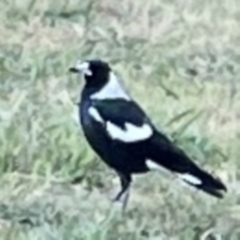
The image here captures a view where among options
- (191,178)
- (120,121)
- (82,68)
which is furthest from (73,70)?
(191,178)

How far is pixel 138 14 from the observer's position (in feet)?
7.40

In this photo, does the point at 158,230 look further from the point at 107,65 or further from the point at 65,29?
the point at 65,29

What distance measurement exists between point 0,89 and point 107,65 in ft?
0.72

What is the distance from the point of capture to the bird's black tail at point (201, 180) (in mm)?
1826

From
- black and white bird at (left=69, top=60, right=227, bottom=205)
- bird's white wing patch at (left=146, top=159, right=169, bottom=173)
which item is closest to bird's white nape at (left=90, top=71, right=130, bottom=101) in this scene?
black and white bird at (left=69, top=60, right=227, bottom=205)

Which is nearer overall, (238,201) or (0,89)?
(238,201)

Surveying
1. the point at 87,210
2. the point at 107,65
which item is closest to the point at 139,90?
the point at 107,65

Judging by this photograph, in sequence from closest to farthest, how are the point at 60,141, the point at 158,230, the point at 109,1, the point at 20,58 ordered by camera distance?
the point at 158,230 < the point at 60,141 < the point at 20,58 < the point at 109,1

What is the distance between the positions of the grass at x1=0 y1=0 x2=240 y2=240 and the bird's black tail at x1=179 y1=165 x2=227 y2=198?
0.02 m

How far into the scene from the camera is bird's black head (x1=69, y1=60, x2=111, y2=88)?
6.16 feet

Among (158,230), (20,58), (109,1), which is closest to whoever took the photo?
(158,230)

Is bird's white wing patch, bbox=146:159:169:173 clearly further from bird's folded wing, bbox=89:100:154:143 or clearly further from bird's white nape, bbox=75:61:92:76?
bird's white nape, bbox=75:61:92:76

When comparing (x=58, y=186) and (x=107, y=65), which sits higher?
(x=107, y=65)

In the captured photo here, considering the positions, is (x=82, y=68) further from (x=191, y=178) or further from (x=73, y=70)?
(x=191, y=178)
